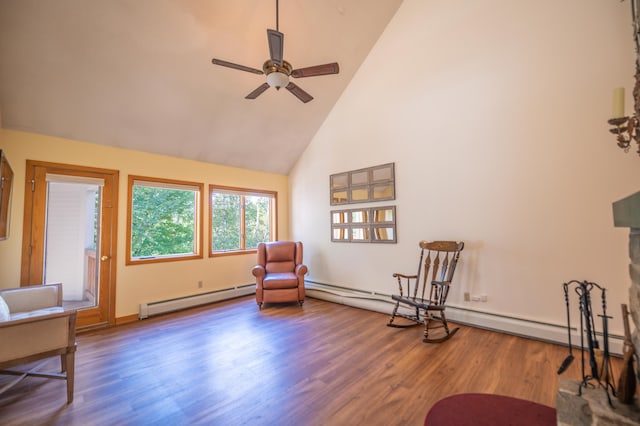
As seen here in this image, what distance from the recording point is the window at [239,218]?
491 cm

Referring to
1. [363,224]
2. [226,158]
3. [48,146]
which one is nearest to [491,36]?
[363,224]

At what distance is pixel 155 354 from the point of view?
2723mm

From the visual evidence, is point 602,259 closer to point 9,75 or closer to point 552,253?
point 552,253

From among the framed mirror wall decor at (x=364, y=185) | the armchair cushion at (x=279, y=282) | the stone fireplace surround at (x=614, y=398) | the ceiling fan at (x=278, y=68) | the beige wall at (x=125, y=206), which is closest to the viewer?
the stone fireplace surround at (x=614, y=398)

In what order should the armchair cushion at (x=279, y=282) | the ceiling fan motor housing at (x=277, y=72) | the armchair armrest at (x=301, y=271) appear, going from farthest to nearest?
the armchair armrest at (x=301, y=271), the armchair cushion at (x=279, y=282), the ceiling fan motor housing at (x=277, y=72)

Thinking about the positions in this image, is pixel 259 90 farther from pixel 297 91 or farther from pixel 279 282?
pixel 279 282

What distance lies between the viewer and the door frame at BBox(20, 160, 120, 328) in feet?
10.2

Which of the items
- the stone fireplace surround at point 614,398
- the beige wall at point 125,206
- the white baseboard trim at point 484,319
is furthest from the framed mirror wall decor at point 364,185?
the stone fireplace surround at point 614,398

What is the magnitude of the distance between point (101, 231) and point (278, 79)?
3169mm

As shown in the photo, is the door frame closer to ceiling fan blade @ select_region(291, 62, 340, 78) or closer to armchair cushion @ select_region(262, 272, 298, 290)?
armchair cushion @ select_region(262, 272, 298, 290)

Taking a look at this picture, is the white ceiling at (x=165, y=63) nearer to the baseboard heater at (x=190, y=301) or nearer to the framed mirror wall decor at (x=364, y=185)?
the framed mirror wall decor at (x=364, y=185)

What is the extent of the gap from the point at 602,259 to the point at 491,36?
108 inches

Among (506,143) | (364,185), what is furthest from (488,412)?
(364,185)

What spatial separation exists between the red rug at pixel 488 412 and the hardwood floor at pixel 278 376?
0.13 meters
